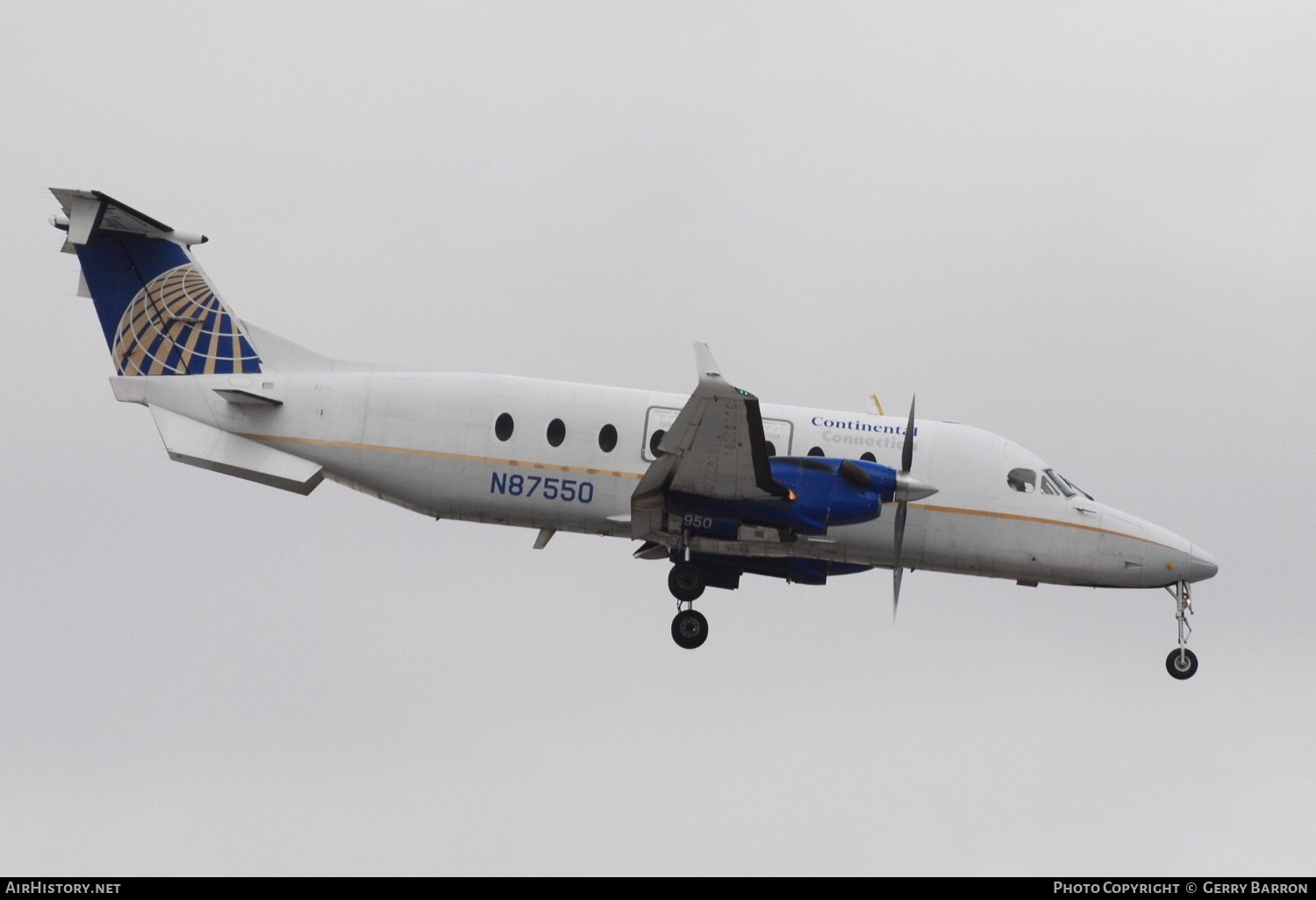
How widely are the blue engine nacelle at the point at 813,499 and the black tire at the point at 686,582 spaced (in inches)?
63.8

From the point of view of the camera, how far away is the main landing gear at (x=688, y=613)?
28.2 metres

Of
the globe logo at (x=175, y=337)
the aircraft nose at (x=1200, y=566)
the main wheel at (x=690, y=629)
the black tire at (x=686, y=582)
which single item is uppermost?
the globe logo at (x=175, y=337)

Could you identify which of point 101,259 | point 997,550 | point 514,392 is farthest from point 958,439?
point 101,259

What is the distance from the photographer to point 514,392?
28891 millimetres

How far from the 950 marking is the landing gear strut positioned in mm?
12673

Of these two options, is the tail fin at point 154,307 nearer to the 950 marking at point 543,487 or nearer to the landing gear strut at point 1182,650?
the 950 marking at point 543,487

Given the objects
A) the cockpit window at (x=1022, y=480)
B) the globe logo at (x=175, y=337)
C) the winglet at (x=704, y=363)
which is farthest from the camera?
the globe logo at (x=175, y=337)

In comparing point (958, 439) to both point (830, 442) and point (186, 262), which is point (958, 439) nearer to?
point (830, 442)

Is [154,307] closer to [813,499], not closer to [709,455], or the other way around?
[709,455]

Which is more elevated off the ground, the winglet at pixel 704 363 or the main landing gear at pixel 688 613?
the winglet at pixel 704 363

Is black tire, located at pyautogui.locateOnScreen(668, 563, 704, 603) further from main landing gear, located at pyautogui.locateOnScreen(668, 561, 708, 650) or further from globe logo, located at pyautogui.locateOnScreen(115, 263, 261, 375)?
globe logo, located at pyautogui.locateOnScreen(115, 263, 261, 375)

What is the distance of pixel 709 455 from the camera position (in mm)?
26016

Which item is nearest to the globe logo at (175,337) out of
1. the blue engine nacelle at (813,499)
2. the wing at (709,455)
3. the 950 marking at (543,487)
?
the 950 marking at (543,487)

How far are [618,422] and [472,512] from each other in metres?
3.52
